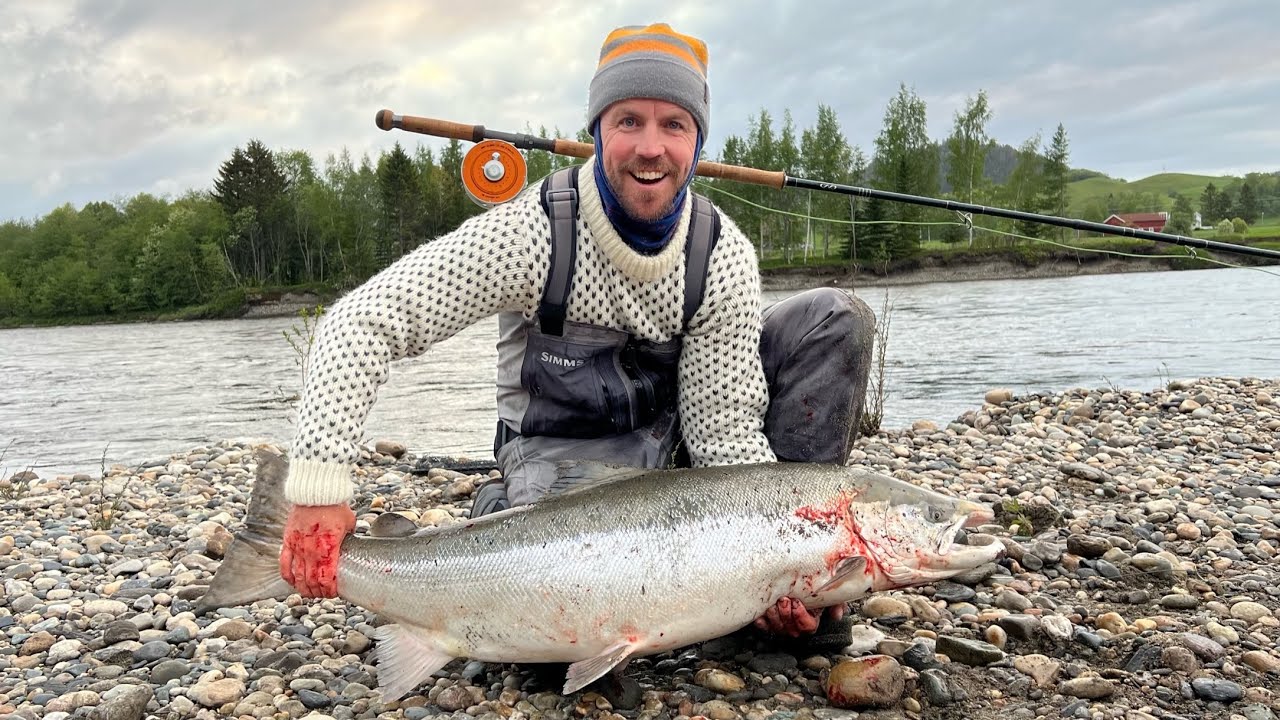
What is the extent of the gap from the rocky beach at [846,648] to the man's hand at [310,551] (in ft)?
0.70

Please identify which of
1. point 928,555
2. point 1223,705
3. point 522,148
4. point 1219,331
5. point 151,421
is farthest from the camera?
point 1219,331

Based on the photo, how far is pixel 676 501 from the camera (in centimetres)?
297

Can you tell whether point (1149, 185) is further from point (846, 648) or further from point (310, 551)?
point (310, 551)

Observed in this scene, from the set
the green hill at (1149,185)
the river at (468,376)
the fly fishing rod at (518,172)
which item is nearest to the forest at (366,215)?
the river at (468,376)

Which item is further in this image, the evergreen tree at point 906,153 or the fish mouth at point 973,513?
the evergreen tree at point 906,153

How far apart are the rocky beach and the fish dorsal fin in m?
0.54

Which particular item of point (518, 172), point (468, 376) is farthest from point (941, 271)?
point (518, 172)

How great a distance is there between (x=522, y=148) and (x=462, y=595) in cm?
504

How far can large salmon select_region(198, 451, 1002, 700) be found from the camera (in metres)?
2.84

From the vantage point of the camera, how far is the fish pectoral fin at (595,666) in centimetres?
274

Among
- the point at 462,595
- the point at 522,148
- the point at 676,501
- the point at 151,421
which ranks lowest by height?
the point at 151,421

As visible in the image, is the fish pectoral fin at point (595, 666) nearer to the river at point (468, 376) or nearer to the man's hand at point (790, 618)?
the man's hand at point (790, 618)

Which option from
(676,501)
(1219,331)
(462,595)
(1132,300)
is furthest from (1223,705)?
(1132,300)

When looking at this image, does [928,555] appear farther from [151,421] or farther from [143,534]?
[151,421]
